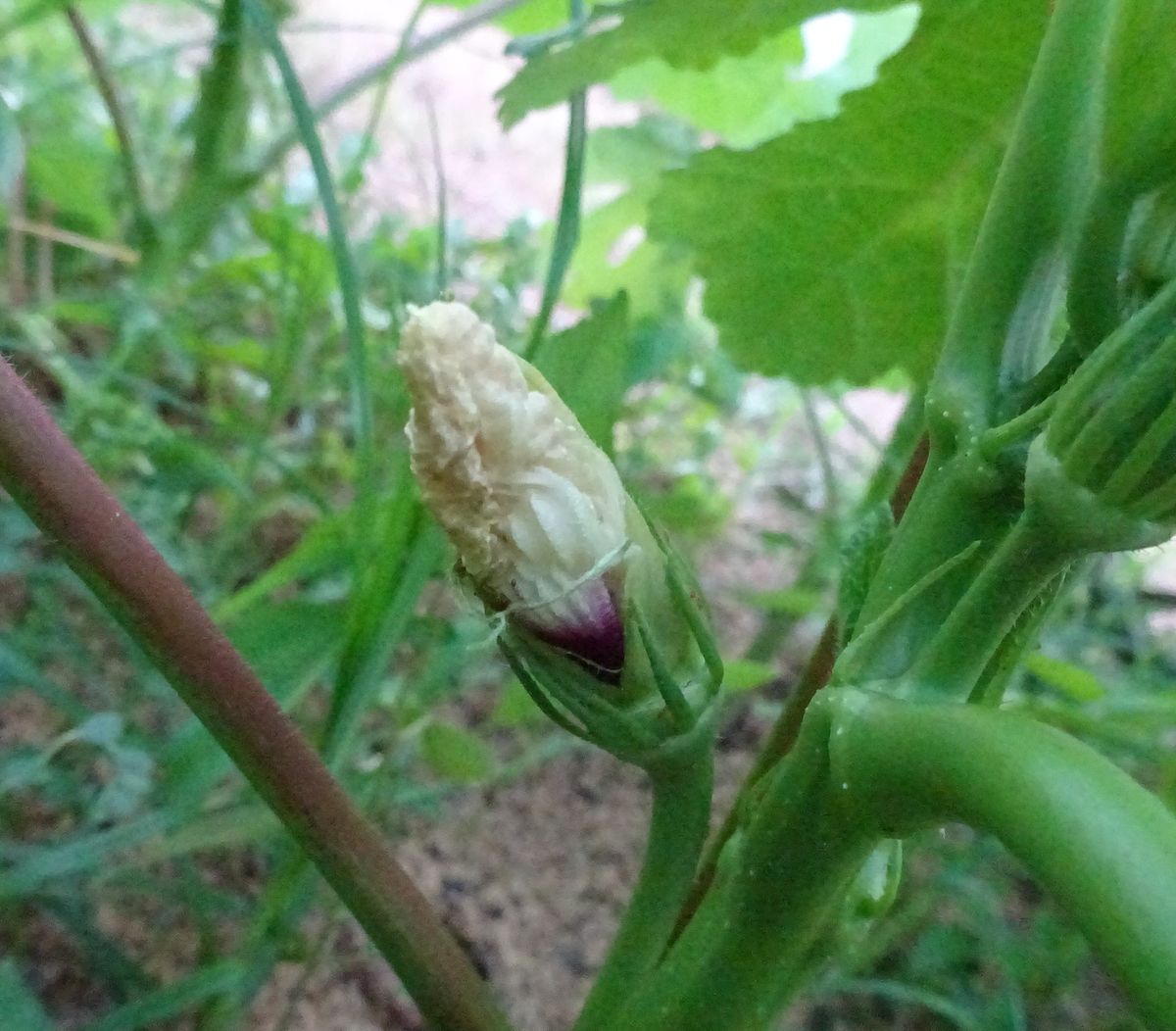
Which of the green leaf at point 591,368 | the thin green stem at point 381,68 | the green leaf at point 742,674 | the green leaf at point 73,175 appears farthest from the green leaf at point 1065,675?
the green leaf at point 73,175

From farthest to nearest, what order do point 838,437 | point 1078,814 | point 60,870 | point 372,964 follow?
point 838,437
point 372,964
point 60,870
point 1078,814

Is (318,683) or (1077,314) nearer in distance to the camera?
(1077,314)

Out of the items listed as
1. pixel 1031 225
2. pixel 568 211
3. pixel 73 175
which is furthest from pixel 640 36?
pixel 73 175

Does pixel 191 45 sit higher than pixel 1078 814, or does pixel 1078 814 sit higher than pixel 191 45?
pixel 191 45

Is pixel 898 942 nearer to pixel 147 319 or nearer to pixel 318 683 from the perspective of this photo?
pixel 318 683

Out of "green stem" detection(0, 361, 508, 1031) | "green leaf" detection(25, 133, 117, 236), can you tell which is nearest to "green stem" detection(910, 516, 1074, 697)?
"green stem" detection(0, 361, 508, 1031)

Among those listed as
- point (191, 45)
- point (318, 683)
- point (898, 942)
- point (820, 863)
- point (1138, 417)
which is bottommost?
point (898, 942)

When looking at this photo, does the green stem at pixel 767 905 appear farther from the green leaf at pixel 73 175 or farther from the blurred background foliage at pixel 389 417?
the green leaf at pixel 73 175

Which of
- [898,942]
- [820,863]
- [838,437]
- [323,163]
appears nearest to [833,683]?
[820,863]
